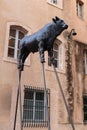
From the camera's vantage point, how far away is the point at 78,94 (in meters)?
13.7

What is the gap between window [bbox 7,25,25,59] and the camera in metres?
11.8

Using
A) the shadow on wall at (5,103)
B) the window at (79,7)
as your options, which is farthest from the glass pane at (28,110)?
the window at (79,7)

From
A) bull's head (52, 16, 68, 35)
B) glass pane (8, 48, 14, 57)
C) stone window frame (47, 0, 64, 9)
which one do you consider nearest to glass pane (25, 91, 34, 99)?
glass pane (8, 48, 14, 57)

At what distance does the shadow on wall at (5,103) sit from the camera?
1047cm

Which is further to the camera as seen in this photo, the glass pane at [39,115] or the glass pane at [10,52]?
the glass pane at [10,52]

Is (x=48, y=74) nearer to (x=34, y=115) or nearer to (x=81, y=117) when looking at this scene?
(x=34, y=115)

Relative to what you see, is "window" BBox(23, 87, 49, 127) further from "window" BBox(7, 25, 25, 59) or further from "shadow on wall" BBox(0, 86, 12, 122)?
"window" BBox(7, 25, 25, 59)

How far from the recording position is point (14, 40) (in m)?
12.2

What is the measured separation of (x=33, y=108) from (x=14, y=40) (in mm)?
3348

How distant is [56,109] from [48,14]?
200 inches

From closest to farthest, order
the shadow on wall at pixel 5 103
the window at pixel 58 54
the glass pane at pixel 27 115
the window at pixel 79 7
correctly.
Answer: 1. the shadow on wall at pixel 5 103
2. the glass pane at pixel 27 115
3. the window at pixel 58 54
4. the window at pixel 79 7

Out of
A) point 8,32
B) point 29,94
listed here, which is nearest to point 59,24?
point 8,32

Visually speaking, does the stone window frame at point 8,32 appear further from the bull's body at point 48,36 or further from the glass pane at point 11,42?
the bull's body at point 48,36

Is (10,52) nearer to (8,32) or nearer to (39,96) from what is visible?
(8,32)
